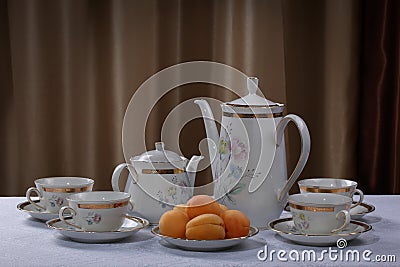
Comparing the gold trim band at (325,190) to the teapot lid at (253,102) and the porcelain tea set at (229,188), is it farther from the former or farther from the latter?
the teapot lid at (253,102)

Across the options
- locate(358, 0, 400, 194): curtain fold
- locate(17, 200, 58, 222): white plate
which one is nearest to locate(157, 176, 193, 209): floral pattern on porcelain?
locate(17, 200, 58, 222): white plate

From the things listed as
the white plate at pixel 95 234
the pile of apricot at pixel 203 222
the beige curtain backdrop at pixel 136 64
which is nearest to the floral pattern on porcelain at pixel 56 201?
the white plate at pixel 95 234

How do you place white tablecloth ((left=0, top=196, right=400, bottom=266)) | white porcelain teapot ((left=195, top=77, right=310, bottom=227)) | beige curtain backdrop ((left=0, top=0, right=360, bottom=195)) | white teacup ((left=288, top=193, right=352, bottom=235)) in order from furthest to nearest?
beige curtain backdrop ((left=0, top=0, right=360, bottom=195)) < white porcelain teapot ((left=195, top=77, right=310, bottom=227)) < white teacup ((left=288, top=193, right=352, bottom=235)) < white tablecloth ((left=0, top=196, right=400, bottom=266))

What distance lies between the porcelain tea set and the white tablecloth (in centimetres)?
3

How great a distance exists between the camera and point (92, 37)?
260 cm

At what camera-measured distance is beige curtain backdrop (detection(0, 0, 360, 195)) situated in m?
2.58

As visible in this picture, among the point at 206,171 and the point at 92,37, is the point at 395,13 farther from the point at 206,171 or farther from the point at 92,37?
the point at 92,37

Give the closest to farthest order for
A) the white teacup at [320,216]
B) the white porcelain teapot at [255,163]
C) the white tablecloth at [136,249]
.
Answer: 1. the white tablecloth at [136,249]
2. the white teacup at [320,216]
3. the white porcelain teapot at [255,163]

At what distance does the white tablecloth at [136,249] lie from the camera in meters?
1.17

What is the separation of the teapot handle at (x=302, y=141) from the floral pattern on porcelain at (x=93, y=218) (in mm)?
374

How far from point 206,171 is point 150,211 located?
1.26 meters

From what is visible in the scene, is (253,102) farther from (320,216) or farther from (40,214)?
(40,214)

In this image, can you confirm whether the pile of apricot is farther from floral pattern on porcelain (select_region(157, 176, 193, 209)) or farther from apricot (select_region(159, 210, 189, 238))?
floral pattern on porcelain (select_region(157, 176, 193, 209))

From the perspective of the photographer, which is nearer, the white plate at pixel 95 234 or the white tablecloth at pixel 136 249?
the white tablecloth at pixel 136 249
